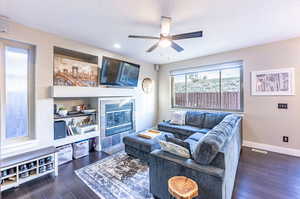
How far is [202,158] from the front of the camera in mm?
1590

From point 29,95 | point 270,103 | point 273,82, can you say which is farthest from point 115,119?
point 273,82

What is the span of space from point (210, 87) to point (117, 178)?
12.3 ft

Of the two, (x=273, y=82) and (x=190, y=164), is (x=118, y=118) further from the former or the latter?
(x=273, y=82)

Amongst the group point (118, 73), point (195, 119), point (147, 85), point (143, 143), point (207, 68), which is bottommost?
point (143, 143)

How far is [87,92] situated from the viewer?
10.8 feet

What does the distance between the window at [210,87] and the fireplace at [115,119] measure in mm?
1890

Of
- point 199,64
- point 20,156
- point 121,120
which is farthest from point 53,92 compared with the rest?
point 199,64

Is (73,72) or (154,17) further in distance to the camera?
(73,72)

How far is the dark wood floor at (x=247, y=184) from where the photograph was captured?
1996 mm

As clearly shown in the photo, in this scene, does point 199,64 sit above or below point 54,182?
above

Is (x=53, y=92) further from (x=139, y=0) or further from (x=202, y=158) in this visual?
(x=202, y=158)

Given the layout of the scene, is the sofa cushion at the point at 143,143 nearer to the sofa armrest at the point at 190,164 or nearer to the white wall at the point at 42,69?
the sofa armrest at the point at 190,164

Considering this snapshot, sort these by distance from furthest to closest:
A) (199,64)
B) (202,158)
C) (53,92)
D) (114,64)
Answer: (199,64)
(114,64)
(53,92)
(202,158)

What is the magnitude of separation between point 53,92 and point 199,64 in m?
4.19
